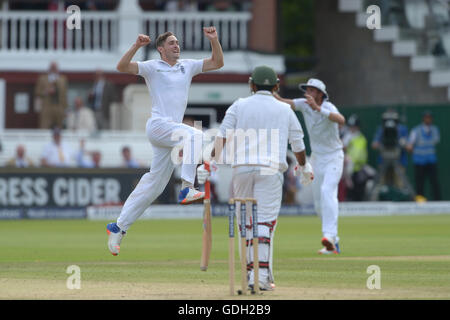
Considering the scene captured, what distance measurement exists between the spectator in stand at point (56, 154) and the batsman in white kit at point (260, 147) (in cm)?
1462

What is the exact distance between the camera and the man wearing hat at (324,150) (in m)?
13.9

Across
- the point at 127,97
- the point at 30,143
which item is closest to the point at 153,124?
the point at 30,143

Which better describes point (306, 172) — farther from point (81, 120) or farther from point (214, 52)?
point (81, 120)

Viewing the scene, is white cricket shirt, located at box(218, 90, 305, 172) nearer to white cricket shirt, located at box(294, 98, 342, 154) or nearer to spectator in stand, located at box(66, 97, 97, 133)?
white cricket shirt, located at box(294, 98, 342, 154)

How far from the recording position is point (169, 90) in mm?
11336

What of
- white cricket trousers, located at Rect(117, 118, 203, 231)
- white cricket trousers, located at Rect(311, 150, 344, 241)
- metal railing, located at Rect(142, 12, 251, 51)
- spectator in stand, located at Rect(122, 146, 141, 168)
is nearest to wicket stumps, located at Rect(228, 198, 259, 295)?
white cricket trousers, located at Rect(117, 118, 203, 231)

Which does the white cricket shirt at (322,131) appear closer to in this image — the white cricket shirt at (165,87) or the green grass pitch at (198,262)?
the green grass pitch at (198,262)

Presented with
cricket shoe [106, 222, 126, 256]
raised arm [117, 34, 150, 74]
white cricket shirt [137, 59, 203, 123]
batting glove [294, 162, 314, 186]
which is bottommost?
cricket shoe [106, 222, 126, 256]

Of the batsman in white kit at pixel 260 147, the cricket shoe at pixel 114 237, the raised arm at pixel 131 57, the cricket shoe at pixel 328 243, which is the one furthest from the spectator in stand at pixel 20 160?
the batsman in white kit at pixel 260 147

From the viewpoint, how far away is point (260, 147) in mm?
9656

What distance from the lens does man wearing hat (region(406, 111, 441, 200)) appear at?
25406 mm

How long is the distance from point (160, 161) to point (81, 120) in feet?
51.2
